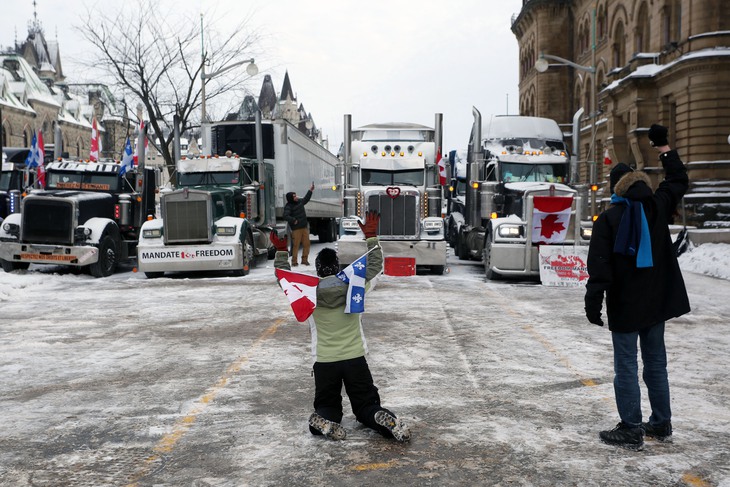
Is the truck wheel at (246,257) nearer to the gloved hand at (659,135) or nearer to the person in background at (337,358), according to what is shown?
the person in background at (337,358)

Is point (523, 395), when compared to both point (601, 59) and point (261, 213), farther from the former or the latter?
point (601, 59)

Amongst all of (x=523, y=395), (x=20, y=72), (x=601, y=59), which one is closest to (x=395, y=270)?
(x=523, y=395)

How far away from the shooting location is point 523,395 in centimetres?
655

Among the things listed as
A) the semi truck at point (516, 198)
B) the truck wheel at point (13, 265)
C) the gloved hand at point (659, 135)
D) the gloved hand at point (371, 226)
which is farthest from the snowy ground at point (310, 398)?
the truck wheel at point (13, 265)

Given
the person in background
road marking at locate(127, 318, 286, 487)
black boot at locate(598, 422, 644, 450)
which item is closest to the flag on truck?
road marking at locate(127, 318, 286, 487)

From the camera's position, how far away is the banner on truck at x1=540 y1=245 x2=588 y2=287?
1473 centimetres

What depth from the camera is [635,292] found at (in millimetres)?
5203

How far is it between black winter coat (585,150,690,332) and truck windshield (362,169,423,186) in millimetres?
12970

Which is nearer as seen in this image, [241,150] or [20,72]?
[241,150]

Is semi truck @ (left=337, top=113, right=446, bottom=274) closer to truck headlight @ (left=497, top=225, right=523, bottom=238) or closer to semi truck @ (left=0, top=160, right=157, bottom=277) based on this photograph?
truck headlight @ (left=497, top=225, right=523, bottom=238)

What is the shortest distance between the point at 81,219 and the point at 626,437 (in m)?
15.0

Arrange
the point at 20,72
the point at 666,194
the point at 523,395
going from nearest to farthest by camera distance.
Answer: the point at 666,194
the point at 523,395
the point at 20,72

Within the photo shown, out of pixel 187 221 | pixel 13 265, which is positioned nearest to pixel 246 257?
pixel 187 221

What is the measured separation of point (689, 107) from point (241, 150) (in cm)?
2008
